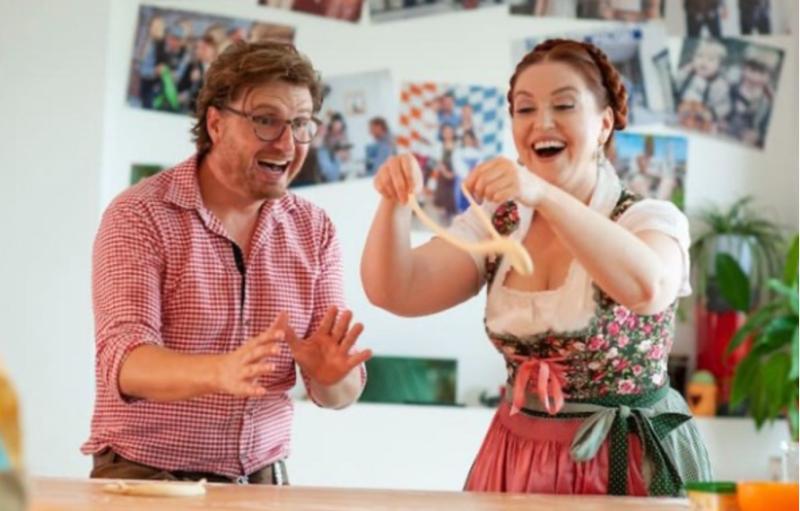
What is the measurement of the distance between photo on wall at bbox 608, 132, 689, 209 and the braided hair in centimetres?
274

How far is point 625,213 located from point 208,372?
619mm

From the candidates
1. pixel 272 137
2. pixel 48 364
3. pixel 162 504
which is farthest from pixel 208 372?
pixel 48 364

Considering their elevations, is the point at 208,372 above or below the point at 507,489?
above

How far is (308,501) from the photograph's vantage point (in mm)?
1668

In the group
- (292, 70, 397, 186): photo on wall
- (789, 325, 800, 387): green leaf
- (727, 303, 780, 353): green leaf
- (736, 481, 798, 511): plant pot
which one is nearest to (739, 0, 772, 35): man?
(727, 303, 780, 353): green leaf

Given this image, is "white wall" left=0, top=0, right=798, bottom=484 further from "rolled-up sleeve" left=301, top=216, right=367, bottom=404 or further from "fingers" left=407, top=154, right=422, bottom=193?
"fingers" left=407, top=154, right=422, bottom=193

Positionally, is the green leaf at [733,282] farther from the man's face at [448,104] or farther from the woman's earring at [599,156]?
the woman's earring at [599,156]

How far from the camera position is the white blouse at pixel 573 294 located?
76.9 inches

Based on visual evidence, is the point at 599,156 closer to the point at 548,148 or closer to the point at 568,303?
the point at 548,148

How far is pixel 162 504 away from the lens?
61.4 inches

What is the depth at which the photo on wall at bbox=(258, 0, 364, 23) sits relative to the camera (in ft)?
15.5

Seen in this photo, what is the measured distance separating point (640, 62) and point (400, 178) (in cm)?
318

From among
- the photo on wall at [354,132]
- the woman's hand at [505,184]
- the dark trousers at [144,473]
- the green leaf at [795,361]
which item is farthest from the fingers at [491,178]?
the photo on wall at [354,132]

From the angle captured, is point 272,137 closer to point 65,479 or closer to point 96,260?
point 96,260
